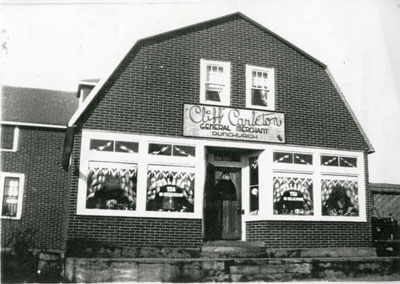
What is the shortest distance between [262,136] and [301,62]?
263cm

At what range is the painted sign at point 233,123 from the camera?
12031 millimetres

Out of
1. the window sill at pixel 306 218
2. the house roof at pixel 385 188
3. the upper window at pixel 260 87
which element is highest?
the upper window at pixel 260 87

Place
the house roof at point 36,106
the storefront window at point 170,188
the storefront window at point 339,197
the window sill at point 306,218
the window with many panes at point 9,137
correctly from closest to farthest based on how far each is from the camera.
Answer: the storefront window at point 170,188
the window sill at point 306,218
the storefront window at point 339,197
the window with many panes at point 9,137
the house roof at point 36,106

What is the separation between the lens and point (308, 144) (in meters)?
12.9

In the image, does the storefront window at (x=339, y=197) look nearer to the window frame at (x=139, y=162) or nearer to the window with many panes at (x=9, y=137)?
the window frame at (x=139, y=162)

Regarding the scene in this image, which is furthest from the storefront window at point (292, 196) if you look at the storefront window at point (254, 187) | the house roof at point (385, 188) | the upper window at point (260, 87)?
the house roof at point (385, 188)

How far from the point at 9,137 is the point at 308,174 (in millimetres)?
12429

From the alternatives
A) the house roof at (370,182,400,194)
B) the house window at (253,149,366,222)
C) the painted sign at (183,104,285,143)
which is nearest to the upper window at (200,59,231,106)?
the painted sign at (183,104,285,143)

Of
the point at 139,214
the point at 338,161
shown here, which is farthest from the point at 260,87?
the point at 139,214

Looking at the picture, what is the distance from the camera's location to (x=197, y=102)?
12.1 metres

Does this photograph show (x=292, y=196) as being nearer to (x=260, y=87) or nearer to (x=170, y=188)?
(x=260, y=87)

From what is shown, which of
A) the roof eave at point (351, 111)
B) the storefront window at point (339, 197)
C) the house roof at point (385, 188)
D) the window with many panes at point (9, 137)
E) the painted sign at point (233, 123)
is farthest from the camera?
the house roof at point (385, 188)

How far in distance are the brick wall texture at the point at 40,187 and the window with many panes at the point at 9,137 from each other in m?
0.18

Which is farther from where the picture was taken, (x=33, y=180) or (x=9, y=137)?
(x=9, y=137)
